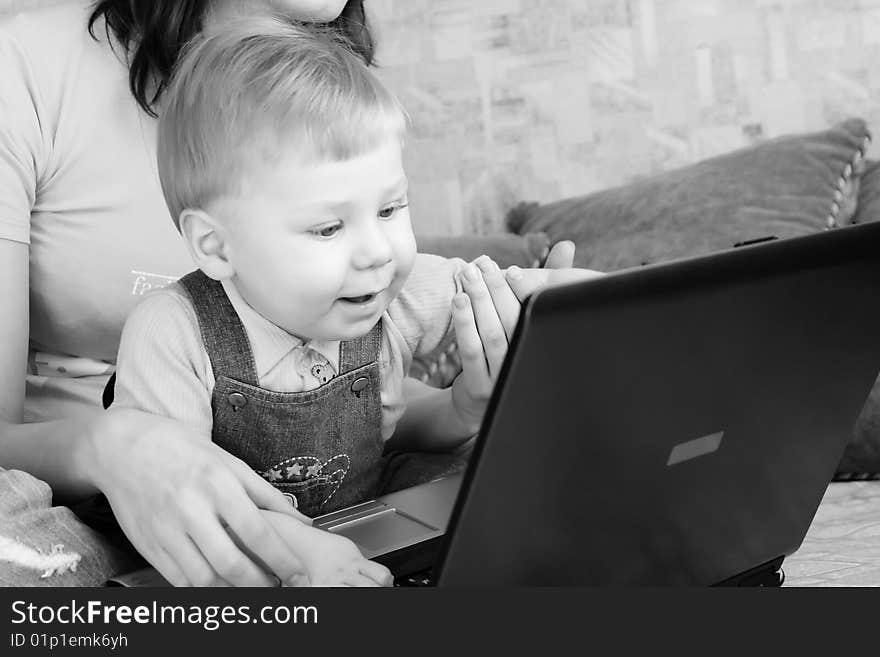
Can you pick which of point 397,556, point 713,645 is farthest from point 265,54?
point 713,645

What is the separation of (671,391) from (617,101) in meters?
1.45

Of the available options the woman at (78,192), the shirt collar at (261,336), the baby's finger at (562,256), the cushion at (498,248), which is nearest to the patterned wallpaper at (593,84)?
the cushion at (498,248)

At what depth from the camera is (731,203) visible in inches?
68.0

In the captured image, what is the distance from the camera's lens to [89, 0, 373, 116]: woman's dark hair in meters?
1.26

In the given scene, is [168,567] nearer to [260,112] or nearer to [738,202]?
[260,112]

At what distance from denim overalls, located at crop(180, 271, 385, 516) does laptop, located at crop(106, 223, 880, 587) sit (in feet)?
0.71

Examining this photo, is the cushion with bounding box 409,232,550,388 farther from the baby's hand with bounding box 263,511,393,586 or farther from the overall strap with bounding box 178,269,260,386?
the baby's hand with bounding box 263,511,393,586

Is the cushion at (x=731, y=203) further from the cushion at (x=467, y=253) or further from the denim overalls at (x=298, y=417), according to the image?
the denim overalls at (x=298, y=417)

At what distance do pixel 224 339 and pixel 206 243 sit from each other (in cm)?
10

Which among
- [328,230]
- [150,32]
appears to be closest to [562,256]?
[328,230]

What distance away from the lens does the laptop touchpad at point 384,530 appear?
0.89 m

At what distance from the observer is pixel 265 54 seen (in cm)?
95

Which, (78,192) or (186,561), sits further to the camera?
(78,192)

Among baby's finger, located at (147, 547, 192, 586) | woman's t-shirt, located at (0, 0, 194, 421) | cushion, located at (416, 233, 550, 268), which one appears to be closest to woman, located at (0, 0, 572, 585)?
Answer: woman's t-shirt, located at (0, 0, 194, 421)
